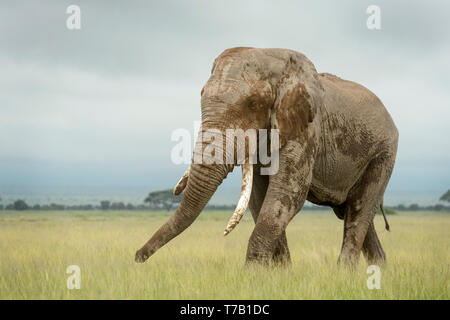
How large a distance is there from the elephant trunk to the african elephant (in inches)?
0.5

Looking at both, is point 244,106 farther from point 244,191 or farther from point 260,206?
point 260,206

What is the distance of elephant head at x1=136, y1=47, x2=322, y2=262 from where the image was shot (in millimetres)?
6367

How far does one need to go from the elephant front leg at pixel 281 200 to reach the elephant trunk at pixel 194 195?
2.20ft

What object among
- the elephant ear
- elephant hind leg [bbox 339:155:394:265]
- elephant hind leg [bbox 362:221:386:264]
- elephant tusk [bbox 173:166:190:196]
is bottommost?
elephant hind leg [bbox 362:221:386:264]

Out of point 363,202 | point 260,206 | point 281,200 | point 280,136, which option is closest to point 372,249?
point 363,202

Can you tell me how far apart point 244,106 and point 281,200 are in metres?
1.23

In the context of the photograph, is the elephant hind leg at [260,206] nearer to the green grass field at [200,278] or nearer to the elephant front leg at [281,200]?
the green grass field at [200,278]

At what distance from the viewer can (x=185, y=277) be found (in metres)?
6.48

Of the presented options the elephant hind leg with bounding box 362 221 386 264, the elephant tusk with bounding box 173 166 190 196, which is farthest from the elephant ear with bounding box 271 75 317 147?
the elephant hind leg with bounding box 362 221 386 264

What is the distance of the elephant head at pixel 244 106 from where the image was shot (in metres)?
6.37

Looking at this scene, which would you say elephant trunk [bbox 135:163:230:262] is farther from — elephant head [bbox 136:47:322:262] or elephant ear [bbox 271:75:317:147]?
elephant ear [bbox 271:75:317:147]

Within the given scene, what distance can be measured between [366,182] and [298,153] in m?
2.19
